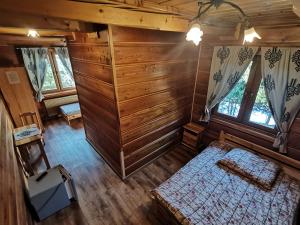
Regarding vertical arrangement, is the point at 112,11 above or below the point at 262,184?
above

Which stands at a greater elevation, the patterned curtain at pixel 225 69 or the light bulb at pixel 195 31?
the light bulb at pixel 195 31

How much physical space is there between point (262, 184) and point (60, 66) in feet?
19.2

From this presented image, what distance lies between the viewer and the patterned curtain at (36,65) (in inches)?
172

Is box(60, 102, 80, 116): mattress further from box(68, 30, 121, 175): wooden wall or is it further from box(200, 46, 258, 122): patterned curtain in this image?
box(200, 46, 258, 122): patterned curtain

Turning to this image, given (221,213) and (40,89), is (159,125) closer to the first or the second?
(221,213)

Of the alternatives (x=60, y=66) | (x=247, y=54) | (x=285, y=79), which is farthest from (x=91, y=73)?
(x=60, y=66)

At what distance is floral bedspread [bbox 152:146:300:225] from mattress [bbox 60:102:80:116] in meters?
3.61

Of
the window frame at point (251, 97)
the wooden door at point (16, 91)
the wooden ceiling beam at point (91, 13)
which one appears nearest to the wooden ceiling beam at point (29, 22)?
the wooden ceiling beam at point (91, 13)

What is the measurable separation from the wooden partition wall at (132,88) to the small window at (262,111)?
4.02ft

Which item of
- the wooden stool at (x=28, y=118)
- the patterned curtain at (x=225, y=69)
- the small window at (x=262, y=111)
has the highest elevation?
the patterned curtain at (x=225, y=69)

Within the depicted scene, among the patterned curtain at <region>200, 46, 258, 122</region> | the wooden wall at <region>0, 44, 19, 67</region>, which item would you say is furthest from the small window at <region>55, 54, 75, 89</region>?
the patterned curtain at <region>200, 46, 258, 122</region>

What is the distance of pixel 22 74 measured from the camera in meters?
3.50

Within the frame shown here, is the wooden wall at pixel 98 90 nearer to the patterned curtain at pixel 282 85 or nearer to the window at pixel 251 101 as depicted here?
the window at pixel 251 101

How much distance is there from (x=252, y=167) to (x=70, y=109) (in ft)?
15.2
